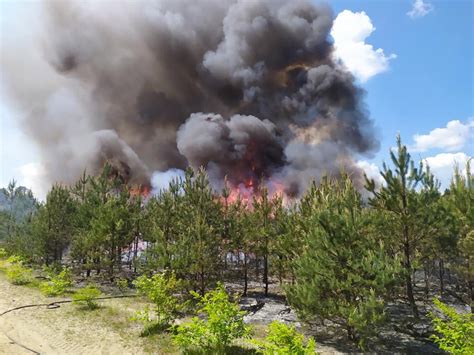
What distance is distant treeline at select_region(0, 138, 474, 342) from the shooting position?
15211 mm

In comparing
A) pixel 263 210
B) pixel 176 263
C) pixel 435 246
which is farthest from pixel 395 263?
pixel 263 210

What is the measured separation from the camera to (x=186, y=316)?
20578mm

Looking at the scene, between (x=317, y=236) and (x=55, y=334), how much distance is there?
12.9m

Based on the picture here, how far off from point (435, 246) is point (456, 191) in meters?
4.04

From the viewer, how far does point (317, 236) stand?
628 inches

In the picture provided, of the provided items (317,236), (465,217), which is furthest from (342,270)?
(465,217)

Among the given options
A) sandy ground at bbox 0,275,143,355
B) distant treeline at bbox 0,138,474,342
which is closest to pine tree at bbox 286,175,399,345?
distant treeline at bbox 0,138,474,342

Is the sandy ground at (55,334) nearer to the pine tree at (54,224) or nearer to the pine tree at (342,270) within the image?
the pine tree at (342,270)

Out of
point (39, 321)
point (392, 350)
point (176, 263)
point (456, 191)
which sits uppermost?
point (456, 191)

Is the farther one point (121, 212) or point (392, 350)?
point (121, 212)

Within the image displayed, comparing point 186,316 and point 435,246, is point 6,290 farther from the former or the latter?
point 435,246

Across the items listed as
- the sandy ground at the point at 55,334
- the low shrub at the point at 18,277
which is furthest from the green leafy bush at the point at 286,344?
the low shrub at the point at 18,277

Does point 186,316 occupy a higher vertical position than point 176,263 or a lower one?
lower

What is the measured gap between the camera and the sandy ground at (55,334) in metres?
13.9
